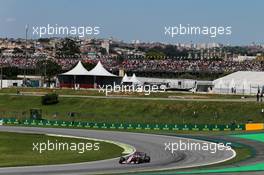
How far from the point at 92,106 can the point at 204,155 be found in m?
44.6

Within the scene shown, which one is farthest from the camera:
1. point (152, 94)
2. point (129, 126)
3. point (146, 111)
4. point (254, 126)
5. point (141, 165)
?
point (152, 94)

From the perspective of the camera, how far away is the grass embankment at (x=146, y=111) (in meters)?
77.9

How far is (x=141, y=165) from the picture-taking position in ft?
133

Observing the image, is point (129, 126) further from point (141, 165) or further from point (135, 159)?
point (141, 165)

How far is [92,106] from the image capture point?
90125 millimetres

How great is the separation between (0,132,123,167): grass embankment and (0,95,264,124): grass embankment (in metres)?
21.5

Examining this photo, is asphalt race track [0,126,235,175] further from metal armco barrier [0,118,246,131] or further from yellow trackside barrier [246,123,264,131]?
yellow trackside barrier [246,123,264,131]

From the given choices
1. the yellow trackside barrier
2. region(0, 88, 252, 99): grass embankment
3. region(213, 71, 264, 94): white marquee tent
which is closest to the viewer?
the yellow trackside barrier

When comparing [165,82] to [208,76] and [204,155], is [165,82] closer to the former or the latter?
[208,76]

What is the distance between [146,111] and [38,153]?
37652 millimetres

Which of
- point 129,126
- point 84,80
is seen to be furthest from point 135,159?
point 84,80

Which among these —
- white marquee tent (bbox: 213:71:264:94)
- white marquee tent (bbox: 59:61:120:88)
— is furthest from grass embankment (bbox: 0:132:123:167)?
white marquee tent (bbox: 59:61:120:88)

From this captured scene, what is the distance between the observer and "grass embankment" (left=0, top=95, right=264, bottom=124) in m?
77.9

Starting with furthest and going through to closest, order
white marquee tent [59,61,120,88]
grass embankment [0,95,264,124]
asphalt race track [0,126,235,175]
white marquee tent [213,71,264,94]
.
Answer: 1. white marquee tent [59,61,120,88]
2. white marquee tent [213,71,264,94]
3. grass embankment [0,95,264,124]
4. asphalt race track [0,126,235,175]
